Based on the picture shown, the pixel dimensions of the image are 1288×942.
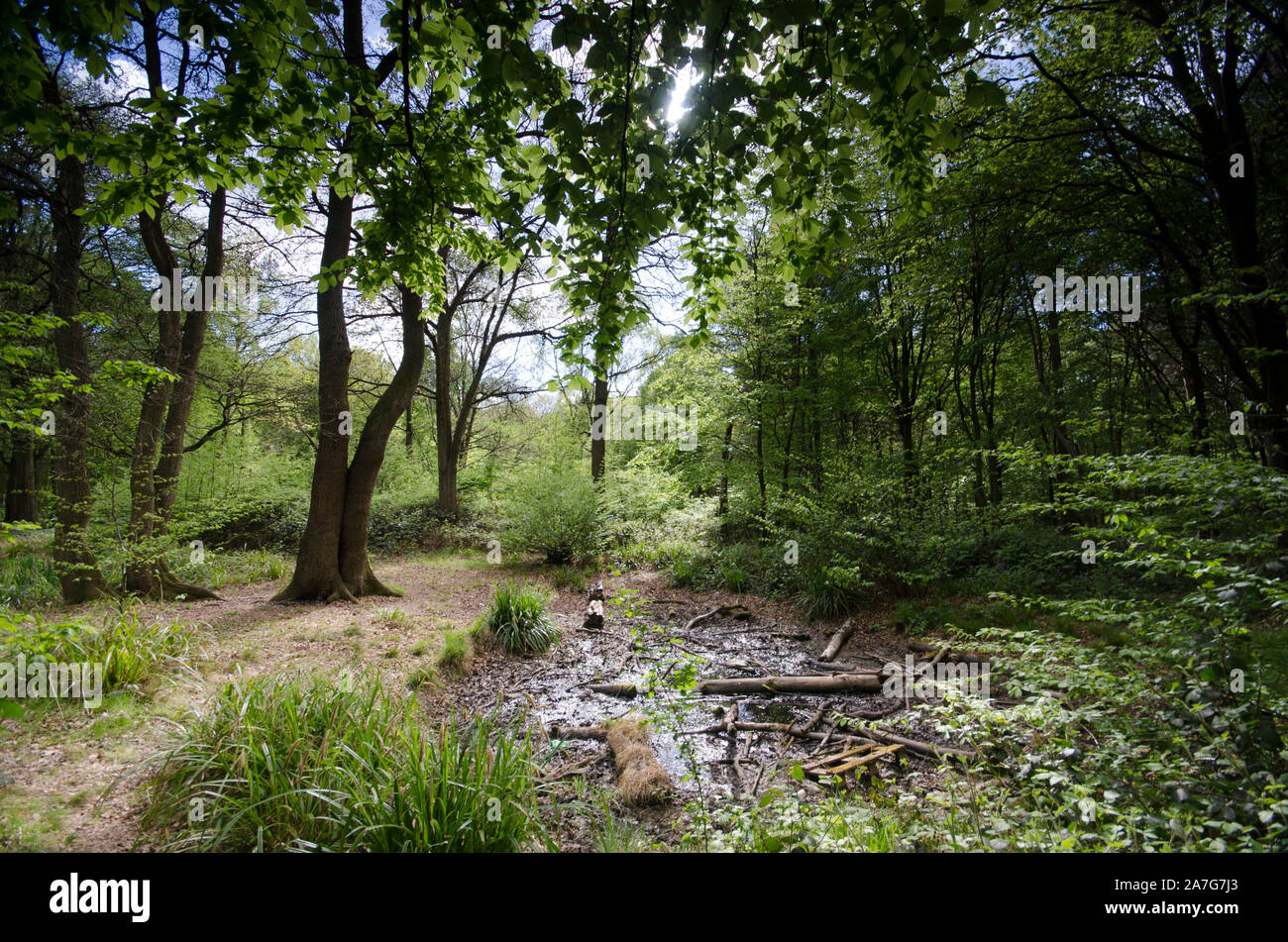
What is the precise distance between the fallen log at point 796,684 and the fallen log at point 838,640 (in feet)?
3.46

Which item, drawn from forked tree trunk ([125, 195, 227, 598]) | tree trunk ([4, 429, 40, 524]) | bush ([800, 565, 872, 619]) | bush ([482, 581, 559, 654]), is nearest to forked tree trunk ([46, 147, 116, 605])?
forked tree trunk ([125, 195, 227, 598])

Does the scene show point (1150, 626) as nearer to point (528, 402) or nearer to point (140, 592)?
point (140, 592)

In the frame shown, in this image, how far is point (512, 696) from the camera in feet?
17.7

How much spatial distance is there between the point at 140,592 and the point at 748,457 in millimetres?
12380

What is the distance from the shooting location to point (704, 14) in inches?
77.2

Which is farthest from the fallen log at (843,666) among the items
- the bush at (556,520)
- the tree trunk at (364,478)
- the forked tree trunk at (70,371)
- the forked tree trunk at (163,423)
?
the forked tree trunk at (70,371)

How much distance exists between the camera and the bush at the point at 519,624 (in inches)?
261

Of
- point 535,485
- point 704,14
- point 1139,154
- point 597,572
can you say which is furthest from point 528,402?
point 704,14

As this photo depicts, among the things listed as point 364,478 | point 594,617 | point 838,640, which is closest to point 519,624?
point 594,617

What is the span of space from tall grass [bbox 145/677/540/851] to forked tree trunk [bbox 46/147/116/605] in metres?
4.60

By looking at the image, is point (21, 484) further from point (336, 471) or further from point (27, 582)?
point (336, 471)

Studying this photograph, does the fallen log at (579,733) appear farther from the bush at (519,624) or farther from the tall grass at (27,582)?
the tall grass at (27,582)

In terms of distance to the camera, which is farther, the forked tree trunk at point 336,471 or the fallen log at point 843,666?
the forked tree trunk at point 336,471

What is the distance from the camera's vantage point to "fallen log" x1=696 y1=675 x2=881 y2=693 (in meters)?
5.49
